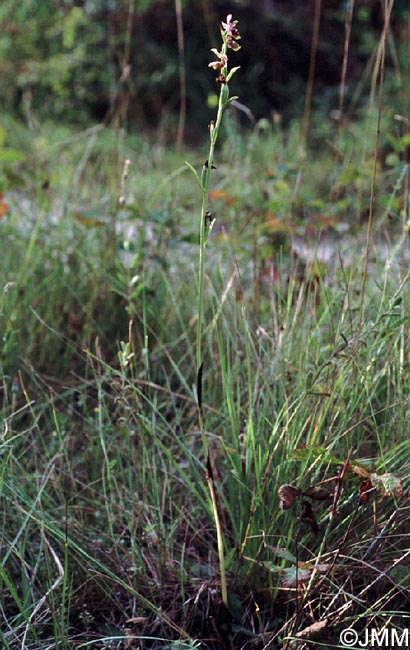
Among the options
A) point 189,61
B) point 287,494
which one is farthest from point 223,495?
point 189,61

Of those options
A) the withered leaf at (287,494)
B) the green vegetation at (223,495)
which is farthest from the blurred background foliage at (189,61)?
the withered leaf at (287,494)

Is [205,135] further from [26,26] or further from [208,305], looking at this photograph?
[208,305]

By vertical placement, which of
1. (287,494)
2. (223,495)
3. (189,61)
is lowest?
(189,61)

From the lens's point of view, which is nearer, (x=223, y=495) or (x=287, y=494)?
(x=287, y=494)

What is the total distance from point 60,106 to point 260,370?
7.60 m

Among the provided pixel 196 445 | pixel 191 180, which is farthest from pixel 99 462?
pixel 191 180

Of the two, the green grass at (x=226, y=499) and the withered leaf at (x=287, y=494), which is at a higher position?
the withered leaf at (x=287, y=494)

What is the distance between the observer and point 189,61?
27.4 ft

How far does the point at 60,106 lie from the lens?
334 inches

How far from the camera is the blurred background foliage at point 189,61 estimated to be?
8148 mm

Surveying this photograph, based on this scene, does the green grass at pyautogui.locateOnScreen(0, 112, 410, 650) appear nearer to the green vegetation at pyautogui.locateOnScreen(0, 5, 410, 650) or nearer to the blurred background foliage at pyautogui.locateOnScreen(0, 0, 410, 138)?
the green vegetation at pyautogui.locateOnScreen(0, 5, 410, 650)

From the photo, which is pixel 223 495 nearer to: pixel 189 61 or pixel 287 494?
pixel 287 494

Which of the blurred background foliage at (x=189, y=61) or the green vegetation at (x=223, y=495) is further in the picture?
the blurred background foliage at (x=189, y=61)

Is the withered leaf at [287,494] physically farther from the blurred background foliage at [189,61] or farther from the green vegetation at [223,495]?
the blurred background foliage at [189,61]
